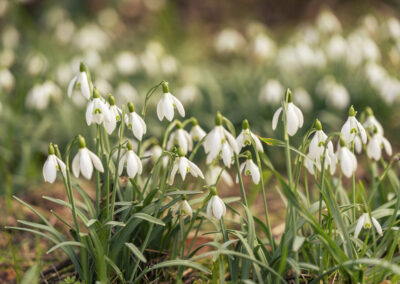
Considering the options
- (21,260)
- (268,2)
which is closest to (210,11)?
(268,2)

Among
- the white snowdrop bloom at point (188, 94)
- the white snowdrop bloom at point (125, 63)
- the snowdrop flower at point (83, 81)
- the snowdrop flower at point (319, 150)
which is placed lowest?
the white snowdrop bloom at point (188, 94)

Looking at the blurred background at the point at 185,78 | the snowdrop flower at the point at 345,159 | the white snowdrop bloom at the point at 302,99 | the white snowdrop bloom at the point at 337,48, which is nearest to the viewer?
the snowdrop flower at the point at 345,159

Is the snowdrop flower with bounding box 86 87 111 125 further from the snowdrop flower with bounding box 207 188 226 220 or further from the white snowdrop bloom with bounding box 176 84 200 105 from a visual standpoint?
the white snowdrop bloom with bounding box 176 84 200 105

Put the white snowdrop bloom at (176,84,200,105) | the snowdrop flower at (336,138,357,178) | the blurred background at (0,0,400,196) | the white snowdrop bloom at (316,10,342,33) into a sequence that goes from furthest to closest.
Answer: the white snowdrop bloom at (316,10,342,33) → the white snowdrop bloom at (176,84,200,105) → the blurred background at (0,0,400,196) → the snowdrop flower at (336,138,357,178)

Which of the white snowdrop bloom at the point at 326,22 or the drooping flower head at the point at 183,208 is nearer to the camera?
the drooping flower head at the point at 183,208

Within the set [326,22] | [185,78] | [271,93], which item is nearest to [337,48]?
[326,22]

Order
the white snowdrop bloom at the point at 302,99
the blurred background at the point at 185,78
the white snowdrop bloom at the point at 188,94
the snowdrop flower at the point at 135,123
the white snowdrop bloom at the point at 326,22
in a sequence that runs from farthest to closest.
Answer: the white snowdrop bloom at the point at 326,22
the white snowdrop bloom at the point at 188,94
the white snowdrop bloom at the point at 302,99
the blurred background at the point at 185,78
the snowdrop flower at the point at 135,123

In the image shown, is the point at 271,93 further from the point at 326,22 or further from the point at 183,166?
the point at 183,166

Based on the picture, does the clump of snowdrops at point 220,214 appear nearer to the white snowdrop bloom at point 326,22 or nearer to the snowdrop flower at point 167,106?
the snowdrop flower at point 167,106

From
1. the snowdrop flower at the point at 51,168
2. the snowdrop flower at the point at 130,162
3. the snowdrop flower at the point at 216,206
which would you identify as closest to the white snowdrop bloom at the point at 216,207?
the snowdrop flower at the point at 216,206

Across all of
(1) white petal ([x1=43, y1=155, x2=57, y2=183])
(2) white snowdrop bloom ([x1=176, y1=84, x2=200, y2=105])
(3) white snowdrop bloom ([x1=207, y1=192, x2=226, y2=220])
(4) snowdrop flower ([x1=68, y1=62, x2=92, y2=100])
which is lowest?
(2) white snowdrop bloom ([x1=176, y1=84, x2=200, y2=105])

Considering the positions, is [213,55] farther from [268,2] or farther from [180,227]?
[180,227]

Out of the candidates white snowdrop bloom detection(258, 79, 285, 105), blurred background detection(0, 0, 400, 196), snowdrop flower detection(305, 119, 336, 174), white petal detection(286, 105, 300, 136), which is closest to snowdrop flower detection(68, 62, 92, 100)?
white petal detection(286, 105, 300, 136)

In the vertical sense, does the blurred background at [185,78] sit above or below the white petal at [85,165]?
below
